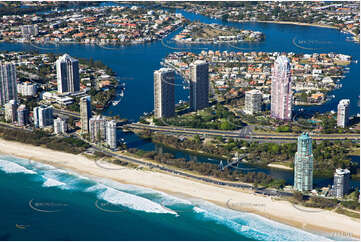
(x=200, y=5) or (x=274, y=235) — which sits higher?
(x=200, y=5)

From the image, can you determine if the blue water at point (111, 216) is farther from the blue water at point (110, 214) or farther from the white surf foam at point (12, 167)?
the white surf foam at point (12, 167)

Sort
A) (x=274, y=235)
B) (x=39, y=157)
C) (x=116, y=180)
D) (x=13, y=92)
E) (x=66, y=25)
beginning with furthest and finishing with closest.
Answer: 1. (x=66, y=25)
2. (x=13, y=92)
3. (x=39, y=157)
4. (x=116, y=180)
5. (x=274, y=235)

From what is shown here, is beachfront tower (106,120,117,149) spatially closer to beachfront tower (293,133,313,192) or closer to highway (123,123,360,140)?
highway (123,123,360,140)

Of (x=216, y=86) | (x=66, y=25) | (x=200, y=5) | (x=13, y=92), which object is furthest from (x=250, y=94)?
(x=200, y=5)

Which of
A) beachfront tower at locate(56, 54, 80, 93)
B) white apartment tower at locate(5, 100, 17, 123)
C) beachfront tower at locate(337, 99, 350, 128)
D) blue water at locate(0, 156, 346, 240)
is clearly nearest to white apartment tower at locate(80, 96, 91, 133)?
white apartment tower at locate(5, 100, 17, 123)

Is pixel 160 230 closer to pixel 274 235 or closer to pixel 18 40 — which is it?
pixel 274 235

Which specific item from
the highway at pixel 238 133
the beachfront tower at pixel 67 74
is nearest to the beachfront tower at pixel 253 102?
the highway at pixel 238 133
